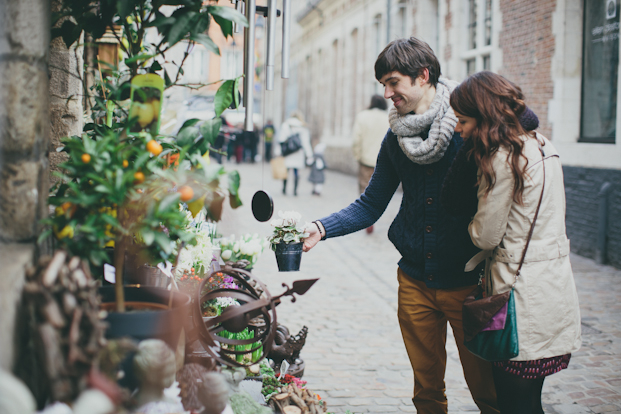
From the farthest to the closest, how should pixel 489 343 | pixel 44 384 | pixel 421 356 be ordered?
pixel 421 356 → pixel 489 343 → pixel 44 384

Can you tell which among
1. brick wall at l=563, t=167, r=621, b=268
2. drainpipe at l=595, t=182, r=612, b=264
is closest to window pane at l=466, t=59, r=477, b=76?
brick wall at l=563, t=167, r=621, b=268

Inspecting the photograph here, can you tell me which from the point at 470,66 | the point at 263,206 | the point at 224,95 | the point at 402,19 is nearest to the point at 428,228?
the point at 263,206

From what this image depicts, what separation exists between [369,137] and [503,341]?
823 cm

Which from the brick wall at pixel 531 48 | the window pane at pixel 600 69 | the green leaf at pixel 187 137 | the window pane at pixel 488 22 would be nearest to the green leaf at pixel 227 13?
Result: the green leaf at pixel 187 137

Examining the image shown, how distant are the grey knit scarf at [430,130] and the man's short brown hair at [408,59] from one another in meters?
0.14

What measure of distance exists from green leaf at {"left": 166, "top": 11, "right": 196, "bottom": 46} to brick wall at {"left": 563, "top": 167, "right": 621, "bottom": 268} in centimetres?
704

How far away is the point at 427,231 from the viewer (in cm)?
275

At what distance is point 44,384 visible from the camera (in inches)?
58.7

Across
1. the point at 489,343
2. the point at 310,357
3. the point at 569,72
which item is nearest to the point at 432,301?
the point at 489,343

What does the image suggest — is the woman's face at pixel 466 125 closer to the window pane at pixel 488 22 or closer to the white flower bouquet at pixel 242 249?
the white flower bouquet at pixel 242 249

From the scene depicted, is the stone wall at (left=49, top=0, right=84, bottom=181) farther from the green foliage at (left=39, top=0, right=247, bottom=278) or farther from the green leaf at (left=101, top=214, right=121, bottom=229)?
the green leaf at (left=101, top=214, right=121, bottom=229)

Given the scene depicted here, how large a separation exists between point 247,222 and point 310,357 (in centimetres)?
603

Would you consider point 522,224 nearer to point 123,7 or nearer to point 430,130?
point 430,130

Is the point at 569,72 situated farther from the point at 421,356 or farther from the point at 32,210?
the point at 32,210
